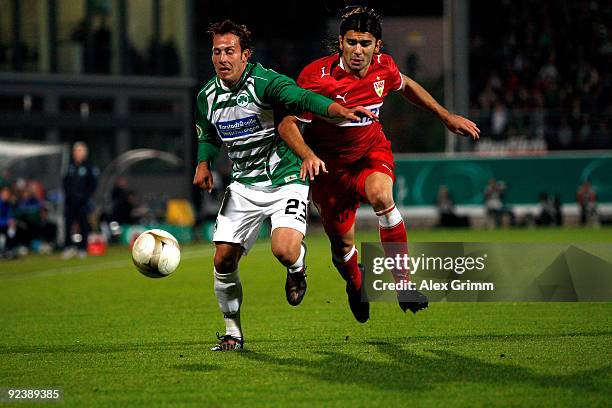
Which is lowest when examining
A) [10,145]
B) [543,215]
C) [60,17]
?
[543,215]

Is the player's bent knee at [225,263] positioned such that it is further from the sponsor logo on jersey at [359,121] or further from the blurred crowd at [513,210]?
the blurred crowd at [513,210]

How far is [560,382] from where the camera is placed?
627cm

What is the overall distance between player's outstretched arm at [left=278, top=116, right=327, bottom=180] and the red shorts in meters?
1.01

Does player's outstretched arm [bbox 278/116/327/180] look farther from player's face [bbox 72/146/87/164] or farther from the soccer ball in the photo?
player's face [bbox 72/146/87/164]

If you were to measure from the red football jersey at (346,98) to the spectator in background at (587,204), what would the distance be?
973 inches

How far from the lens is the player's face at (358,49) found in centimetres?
823

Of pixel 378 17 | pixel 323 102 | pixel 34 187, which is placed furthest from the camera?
pixel 34 187

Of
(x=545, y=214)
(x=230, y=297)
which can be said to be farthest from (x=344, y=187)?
(x=545, y=214)

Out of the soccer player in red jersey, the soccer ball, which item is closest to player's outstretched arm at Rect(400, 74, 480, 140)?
the soccer player in red jersey

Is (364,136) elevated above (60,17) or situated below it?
below

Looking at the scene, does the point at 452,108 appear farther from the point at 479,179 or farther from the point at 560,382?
the point at 560,382

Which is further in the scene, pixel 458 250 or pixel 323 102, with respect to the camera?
pixel 458 250

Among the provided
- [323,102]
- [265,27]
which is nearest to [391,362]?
[323,102]

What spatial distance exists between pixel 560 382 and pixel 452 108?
30.0 m
